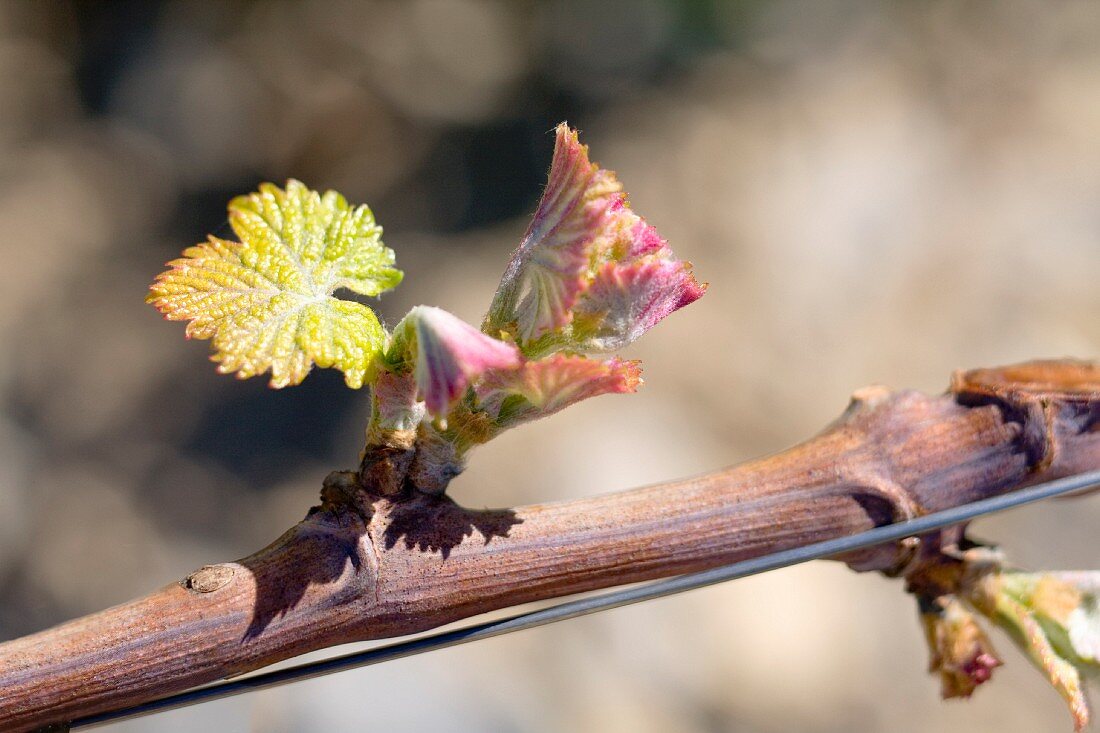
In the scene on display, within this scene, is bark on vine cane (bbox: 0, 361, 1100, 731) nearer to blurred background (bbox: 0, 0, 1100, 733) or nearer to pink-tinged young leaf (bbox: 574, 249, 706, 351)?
pink-tinged young leaf (bbox: 574, 249, 706, 351)

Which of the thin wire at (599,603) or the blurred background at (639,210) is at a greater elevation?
the blurred background at (639,210)

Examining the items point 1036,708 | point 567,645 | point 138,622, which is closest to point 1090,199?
point 1036,708

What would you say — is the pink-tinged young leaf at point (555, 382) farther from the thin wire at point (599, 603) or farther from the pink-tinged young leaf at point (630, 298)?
the thin wire at point (599, 603)

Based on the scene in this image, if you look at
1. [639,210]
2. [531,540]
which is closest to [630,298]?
[531,540]

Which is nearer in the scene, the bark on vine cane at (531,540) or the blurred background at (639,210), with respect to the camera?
the bark on vine cane at (531,540)

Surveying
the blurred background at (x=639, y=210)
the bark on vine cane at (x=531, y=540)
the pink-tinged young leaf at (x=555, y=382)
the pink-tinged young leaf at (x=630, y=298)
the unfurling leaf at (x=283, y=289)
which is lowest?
the bark on vine cane at (x=531, y=540)

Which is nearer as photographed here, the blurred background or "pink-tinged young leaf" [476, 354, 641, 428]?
"pink-tinged young leaf" [476, 354, 641, 428]

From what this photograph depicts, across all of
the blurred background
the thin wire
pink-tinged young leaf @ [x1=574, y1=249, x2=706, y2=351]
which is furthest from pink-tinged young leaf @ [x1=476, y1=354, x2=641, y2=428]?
the blurred background

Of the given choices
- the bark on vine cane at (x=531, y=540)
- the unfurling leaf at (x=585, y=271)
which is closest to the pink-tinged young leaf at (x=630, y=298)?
the unfurling leaf at (x=585, y=271)
